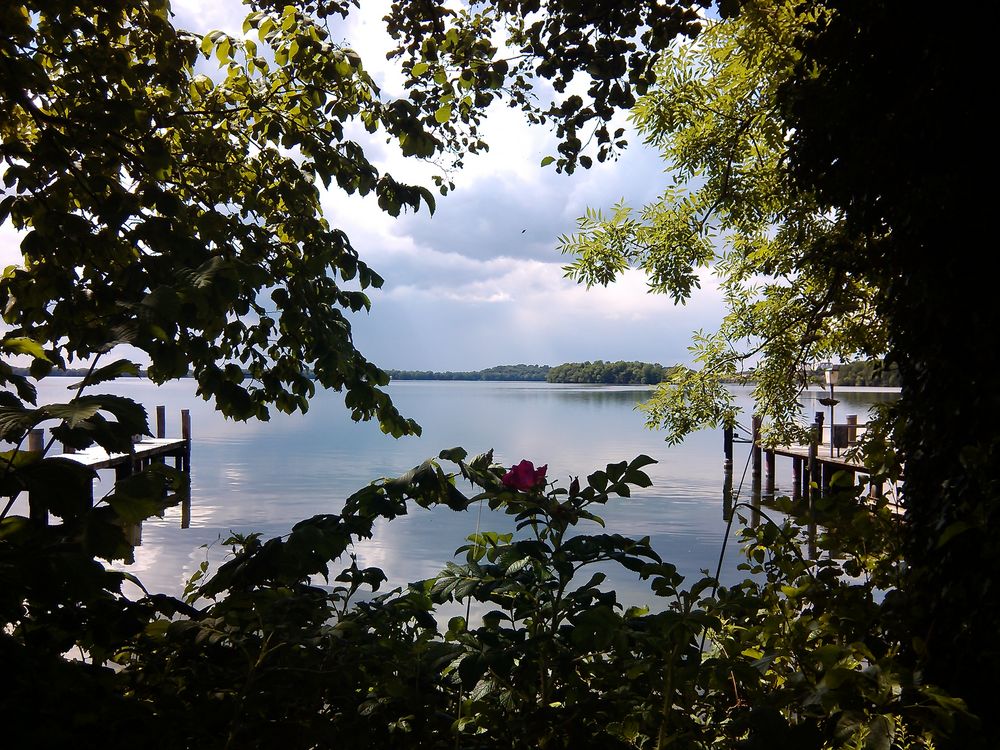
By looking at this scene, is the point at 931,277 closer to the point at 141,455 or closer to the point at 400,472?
the point at 141,455

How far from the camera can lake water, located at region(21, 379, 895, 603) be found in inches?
463

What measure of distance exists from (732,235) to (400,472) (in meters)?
15.8

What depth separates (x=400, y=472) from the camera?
22.5 metres

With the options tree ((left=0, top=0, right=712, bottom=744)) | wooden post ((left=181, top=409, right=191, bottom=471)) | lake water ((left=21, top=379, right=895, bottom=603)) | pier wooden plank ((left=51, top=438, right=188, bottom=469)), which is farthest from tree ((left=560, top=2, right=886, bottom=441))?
wooden post ((left=181, top=409, right=191, bottom=471))

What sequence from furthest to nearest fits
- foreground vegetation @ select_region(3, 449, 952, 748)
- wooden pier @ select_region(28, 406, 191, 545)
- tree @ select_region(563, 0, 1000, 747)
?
wooden pier @ select_region(28, 406, 191, 545) < tree @ select_region(563, 0, 1000, 747) < foreground vegetation @ select_region(3, 449, 952, 748)

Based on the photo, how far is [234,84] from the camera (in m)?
3.87

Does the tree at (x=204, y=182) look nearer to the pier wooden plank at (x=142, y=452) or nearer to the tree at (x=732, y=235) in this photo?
the tree at (x=732, y=235)

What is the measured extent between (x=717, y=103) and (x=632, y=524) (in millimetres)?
9319

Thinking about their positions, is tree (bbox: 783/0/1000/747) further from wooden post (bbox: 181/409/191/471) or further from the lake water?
wooden post (bbox: 181/409/191/471)

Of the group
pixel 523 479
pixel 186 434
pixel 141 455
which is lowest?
pixel 141 455

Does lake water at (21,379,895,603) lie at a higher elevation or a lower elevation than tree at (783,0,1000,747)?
lower

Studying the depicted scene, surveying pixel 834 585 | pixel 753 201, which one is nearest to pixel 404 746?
pixel 834 585

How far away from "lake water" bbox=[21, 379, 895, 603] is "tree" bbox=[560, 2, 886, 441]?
1527 millimetres

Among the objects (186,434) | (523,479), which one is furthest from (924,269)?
(186,434)
